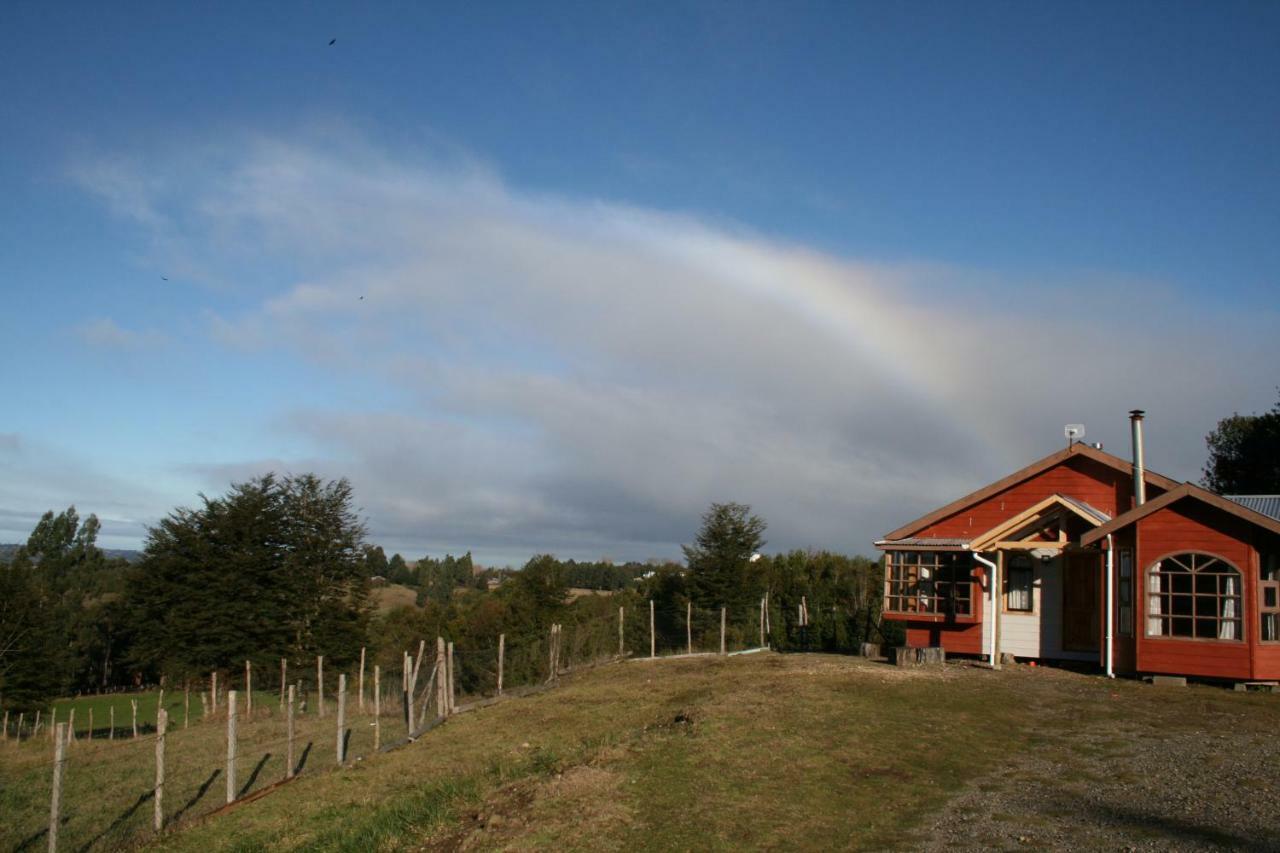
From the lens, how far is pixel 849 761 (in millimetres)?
11898

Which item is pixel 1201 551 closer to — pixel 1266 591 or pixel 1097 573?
pixel 1266 591

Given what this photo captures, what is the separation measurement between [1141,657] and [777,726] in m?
8.53

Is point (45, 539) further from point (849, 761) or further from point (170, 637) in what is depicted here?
point (849, 761)

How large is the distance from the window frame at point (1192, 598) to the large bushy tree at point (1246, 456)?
21.9 metres

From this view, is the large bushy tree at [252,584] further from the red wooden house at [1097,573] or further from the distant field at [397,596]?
the distant field at [397,596]

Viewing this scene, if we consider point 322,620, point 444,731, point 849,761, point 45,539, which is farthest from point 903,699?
point 45,539

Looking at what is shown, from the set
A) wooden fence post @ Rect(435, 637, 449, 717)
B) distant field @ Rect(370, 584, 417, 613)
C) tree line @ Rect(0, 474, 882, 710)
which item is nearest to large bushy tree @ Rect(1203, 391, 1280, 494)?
tree line @ Rect(0, 474, 882, 710)

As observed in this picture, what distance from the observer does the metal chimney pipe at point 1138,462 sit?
65.8 feet

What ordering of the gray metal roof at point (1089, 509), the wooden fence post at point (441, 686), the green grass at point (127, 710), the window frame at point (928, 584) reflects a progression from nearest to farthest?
the gray metal roof at point (1089, 509) < the wooden fence post at point (441, 686) < the window frame at point (928, 584) < the green grass at point (127, 710)

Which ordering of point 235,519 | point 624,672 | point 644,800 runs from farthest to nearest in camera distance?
point 235,519 < point 624,672 < point 644,800

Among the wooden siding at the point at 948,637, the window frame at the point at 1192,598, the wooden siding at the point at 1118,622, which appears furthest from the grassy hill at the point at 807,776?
the wooden siding at the point at 948,637

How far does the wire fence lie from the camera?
14742 millimetres

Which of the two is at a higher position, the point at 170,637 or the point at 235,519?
the point at 235,519

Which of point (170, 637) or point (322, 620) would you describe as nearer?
point (170, 637)
